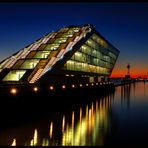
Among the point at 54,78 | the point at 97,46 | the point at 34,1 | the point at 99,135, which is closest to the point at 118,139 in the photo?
the point at 99,135

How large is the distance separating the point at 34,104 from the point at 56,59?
968 inches

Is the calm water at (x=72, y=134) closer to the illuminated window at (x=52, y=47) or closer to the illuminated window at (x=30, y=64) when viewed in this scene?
the illuminated window at (x=30, y=64)

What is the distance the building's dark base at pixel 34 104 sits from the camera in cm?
2398

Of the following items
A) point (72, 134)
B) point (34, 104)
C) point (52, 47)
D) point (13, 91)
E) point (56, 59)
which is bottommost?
point (72, 134)

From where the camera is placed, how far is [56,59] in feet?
176

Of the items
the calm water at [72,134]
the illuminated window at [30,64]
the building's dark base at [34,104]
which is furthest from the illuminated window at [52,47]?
the calm water at [72,134]

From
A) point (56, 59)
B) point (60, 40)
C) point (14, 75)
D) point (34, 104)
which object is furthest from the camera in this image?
point (60, 40)

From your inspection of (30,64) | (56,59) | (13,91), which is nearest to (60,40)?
(56,59)

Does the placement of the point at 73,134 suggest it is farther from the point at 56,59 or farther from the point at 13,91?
the point at 56,59

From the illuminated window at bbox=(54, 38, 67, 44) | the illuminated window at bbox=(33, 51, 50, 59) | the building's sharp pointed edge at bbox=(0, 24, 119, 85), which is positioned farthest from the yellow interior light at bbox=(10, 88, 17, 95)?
the illuminated window at bbox=(54, 38, 67, 44)

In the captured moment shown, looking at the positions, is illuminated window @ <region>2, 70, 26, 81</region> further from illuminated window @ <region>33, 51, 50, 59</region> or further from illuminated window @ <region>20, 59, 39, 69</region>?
illuminated window @ <region>33, 51, 50, 59</region>

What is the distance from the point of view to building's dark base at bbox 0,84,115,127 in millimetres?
23984

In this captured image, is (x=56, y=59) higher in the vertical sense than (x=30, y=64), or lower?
higher

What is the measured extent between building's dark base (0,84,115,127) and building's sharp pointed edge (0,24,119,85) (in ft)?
25.9
